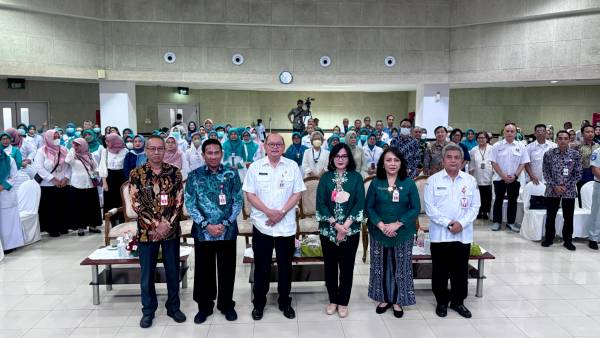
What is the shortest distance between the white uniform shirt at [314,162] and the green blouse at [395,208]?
3607mm

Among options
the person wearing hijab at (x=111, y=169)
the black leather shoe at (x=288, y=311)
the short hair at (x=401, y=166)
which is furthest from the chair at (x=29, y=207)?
the short hair at (x=401, y=166)

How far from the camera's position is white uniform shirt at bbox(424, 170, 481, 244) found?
12.7ft

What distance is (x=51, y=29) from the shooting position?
1090 centimetres

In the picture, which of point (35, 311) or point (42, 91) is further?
point (42, 91)

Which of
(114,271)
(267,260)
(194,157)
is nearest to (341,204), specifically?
(267,260)

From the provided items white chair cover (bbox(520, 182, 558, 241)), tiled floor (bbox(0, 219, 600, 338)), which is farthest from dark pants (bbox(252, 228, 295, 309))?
white chair cover (bbox(520, 182, 558, 241))

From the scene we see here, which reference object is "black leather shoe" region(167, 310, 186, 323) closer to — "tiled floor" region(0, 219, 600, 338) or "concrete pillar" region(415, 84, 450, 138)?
"tiled floor" region(0, 219, 600, 338)

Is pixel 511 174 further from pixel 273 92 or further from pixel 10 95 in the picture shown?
pixel 10 95

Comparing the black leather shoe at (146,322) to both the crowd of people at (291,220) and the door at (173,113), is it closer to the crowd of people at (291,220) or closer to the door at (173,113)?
the crowd of people at (291,220)

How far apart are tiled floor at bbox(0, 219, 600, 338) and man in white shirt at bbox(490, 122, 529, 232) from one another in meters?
1.51

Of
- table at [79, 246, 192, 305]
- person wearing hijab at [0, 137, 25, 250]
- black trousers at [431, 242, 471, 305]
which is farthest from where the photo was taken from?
person wearing hijab at [0, 137, 25, 250]

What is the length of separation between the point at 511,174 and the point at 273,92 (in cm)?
1213

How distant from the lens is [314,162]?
295 inches

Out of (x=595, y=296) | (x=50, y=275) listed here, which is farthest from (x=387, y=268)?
(x=50, y=275)
